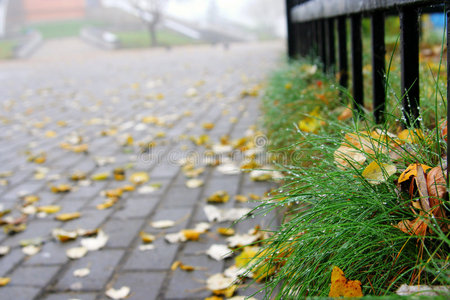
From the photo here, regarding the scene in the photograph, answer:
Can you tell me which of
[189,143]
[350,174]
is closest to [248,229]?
[350,174]

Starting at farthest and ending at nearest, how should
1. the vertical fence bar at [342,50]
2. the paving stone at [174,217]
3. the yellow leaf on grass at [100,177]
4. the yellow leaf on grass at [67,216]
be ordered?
the yellow leaf on grass at [100,177] → the vertical fence bar at [342,50] → the yellow leaf on grass at [67,216] → the paving stone at [174,217]

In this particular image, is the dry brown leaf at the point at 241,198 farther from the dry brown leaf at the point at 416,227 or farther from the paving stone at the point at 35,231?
the dry brown leaf at the point at 416,227

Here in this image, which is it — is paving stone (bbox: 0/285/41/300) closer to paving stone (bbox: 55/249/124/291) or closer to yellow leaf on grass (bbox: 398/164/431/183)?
paving stone (bbox: 55/249/124/291)

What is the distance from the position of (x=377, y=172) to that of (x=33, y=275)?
1597mm

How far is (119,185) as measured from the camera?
330cm

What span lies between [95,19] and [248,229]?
154ft

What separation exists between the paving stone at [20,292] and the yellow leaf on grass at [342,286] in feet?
4.34

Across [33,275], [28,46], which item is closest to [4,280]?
[33,275]

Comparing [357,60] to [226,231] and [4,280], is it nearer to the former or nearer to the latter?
[226,231]

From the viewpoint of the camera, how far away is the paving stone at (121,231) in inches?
95.3

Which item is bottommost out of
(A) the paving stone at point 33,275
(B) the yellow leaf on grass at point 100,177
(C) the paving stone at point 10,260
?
(A) the paving stone at point 33,275

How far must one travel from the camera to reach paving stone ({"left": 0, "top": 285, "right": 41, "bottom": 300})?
1989 millimetres

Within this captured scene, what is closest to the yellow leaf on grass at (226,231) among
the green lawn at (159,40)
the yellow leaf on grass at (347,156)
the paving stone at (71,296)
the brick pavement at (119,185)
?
the brick pavement at (119,185)

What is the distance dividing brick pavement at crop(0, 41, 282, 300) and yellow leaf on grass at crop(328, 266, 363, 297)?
1.78 ft
